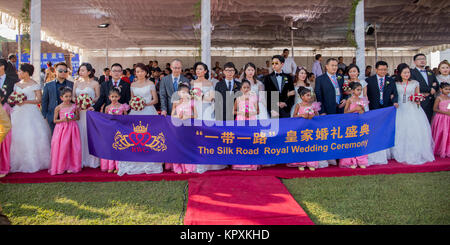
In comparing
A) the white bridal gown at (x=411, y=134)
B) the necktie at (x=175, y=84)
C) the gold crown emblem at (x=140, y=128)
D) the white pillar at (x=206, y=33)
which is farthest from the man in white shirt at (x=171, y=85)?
the white bridal gown at (x=411, y=134)

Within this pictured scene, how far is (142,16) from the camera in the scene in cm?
1050

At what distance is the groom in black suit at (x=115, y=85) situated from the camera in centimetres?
481

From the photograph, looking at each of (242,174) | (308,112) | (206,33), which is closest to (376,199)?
(308,112)

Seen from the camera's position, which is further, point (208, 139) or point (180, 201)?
point (208, 139)

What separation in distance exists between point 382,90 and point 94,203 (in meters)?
5.06

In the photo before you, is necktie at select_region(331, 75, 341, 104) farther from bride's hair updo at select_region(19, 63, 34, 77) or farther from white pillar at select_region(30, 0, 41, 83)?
white pillar at select_region(30, 0, 41, 83)

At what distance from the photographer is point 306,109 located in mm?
4383

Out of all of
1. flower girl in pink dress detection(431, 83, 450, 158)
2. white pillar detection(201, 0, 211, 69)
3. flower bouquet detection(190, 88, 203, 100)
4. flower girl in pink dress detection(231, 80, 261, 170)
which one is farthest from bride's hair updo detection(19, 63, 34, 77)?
flower girl in pink dress detection(431, 83, 450, 158)

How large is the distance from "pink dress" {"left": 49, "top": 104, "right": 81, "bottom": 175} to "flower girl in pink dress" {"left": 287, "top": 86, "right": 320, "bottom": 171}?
3.51m

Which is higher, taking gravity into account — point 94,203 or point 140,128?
point 140,128

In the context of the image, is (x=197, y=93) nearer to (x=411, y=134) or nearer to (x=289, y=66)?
(x=411, y=134)

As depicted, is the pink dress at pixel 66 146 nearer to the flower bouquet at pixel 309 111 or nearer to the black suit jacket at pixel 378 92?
the flower bouquet at pixel 309 111

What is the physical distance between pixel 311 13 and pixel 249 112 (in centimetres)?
742
